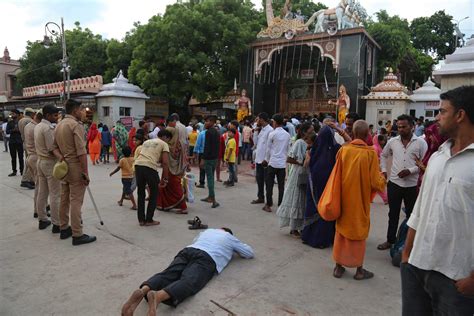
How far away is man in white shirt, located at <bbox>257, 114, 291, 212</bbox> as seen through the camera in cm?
Answer: 599

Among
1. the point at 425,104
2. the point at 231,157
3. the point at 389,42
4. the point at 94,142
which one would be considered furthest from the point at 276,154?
the point at 389,42

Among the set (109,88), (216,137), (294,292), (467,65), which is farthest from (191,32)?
(294,292)

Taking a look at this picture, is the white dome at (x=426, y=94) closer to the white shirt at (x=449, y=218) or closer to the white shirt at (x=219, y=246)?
the white shirt at (x=219, y=246)

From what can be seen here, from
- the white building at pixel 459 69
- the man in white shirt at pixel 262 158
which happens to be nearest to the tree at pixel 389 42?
the white building at pixel 459 69

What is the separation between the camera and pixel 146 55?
18.0 metres

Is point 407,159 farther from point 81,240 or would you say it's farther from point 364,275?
point 81,240

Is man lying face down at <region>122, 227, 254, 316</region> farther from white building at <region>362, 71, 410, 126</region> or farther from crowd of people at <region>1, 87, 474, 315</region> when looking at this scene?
white building at <region>362, 71, 410, 126</region>

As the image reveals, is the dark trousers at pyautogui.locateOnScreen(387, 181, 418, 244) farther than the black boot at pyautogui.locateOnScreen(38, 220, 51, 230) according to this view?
No

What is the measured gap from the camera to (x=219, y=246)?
3.55 m

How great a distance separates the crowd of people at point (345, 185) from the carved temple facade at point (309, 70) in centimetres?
1066

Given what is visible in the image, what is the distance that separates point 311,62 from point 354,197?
1975 cm

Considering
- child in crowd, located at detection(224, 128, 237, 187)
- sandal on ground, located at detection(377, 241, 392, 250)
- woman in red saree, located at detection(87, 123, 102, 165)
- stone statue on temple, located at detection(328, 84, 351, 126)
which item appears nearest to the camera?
sandal on ground, located at detection(377, 241, 392, 250)

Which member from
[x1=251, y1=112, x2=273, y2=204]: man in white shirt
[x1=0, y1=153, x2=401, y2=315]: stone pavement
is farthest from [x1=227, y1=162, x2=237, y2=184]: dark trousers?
[x1=0, y1=153, x2=401, y2=315]: stone pavement

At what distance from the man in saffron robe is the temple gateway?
1398 centimetres
